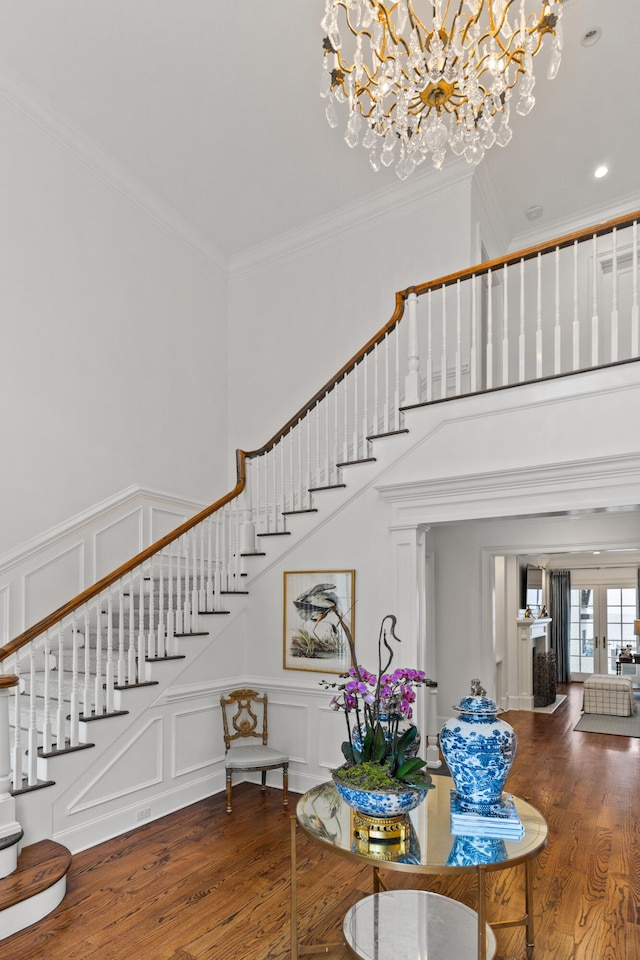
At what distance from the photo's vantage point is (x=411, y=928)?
280 cm

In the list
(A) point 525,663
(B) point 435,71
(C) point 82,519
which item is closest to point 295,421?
(C) point 82,519

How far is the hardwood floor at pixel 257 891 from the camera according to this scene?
288cm

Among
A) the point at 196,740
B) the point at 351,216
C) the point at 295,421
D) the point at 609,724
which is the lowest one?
the point at 609,724

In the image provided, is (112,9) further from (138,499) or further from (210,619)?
(210,619)

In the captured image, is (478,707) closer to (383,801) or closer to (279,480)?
(383,801)

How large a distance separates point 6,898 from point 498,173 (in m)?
7.38

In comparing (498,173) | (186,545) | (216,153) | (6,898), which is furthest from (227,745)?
(498,173)

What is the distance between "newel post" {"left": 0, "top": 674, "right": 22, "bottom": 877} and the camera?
323cm

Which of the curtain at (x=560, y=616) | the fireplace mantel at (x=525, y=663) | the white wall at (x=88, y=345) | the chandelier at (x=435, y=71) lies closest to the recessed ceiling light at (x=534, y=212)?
the chandelier at (x=435, y=71)

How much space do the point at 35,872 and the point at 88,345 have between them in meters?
4.47

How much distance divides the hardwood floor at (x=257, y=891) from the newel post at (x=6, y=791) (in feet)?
1.31

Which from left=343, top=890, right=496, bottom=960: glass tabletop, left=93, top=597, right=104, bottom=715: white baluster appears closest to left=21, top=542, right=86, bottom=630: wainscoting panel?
left=93, top=597, right=104, bottom=715: white baluster

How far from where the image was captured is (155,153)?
6.28 m

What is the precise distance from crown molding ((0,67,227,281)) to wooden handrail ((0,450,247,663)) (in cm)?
315
